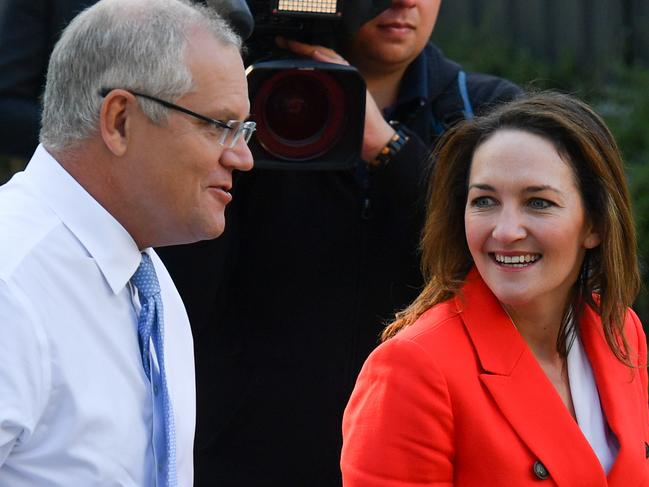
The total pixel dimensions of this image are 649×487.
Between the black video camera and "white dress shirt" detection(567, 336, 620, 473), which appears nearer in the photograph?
"white dress shirt" detection(567, 336, 620, 473)

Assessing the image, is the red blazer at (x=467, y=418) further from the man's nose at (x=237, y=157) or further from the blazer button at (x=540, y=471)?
the man's nose at (x=237, y=157)

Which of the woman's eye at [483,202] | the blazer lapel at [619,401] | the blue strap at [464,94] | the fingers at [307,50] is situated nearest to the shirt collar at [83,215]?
the woman's eye at [483,202]

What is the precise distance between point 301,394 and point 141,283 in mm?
911

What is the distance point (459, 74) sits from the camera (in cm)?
331

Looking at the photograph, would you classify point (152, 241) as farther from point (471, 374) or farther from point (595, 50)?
point (595, 50)

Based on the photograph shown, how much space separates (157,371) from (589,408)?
971 mm

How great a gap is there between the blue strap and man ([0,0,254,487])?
40.7 inches

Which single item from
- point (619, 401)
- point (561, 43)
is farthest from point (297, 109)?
point (561, 43)

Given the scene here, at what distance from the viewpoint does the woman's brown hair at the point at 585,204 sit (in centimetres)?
268

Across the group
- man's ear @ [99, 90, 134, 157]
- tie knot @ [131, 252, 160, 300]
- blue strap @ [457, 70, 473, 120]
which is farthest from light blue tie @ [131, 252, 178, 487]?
blue strap @ [457, 70, 473, 120]

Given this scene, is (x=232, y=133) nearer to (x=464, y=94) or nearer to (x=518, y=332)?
(x=518, y=332)

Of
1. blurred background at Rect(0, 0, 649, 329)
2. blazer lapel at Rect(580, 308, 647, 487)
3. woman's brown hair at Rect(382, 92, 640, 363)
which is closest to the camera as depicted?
blazer lapel at Rect(580, 308, 647, 487)

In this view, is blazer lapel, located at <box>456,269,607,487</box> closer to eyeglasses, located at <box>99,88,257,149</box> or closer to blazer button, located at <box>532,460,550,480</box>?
blazer button, located at <box>532,460,550,480</box>

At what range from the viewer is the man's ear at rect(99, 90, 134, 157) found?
2094mm
